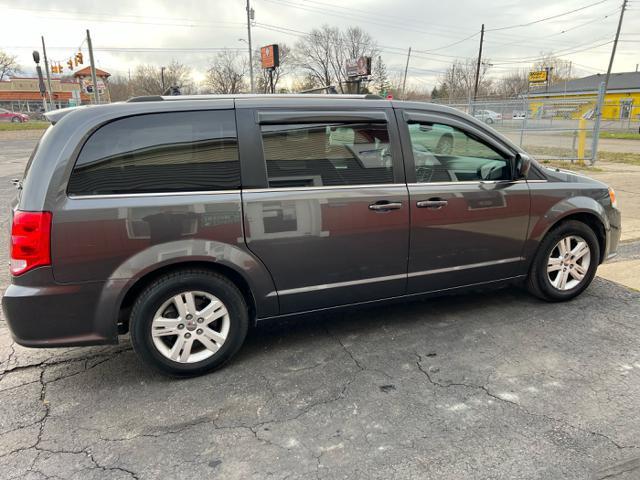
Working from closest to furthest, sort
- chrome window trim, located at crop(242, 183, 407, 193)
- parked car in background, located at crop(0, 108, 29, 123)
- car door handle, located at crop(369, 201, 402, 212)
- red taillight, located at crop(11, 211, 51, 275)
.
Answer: red taillight, located at crop(11, 211, 51, 275), chrome window trim, located at crop(242, 183, 407, 193), car door handle, located at crop(369, 201, 402, 212), parked car in background, located at crop(0, 108, 29, 123)

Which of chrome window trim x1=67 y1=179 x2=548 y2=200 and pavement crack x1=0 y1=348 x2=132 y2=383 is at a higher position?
chrome window trim x1=67 y1=179 x2=548 y2=200

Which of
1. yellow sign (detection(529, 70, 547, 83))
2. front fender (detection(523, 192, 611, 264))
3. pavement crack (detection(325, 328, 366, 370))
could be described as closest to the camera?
pavement crack (detection(325, 328, 366, 370))

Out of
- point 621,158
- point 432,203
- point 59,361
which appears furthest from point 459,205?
point 621,158

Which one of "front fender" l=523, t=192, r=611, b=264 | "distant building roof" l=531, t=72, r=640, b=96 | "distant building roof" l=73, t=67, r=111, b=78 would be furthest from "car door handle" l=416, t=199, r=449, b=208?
"distant building roof" l=73, t=67, r=111, b=78

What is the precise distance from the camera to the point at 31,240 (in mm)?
2619

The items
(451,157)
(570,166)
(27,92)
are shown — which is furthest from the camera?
(27,92)

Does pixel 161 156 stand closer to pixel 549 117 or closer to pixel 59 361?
pixel 59 361

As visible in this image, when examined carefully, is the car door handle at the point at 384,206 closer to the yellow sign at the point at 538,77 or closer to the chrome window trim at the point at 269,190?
the chrome window trim at the point at 269,190

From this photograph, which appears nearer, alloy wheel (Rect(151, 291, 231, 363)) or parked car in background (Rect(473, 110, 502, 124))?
alloy wheel (Rect(151, 291, 231, 363))

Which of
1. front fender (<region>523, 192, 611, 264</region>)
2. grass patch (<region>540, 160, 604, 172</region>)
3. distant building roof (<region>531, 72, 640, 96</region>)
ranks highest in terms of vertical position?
distant building roof (<region>531, 72, 640, 96</region>)

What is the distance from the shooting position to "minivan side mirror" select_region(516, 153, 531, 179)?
3732 millimetres

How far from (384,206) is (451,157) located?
83cm

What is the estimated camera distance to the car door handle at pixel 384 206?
3299 mm

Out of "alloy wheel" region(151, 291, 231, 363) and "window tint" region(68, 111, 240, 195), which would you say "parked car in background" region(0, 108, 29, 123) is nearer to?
"window tint" region(68, 111, 240, 195)
